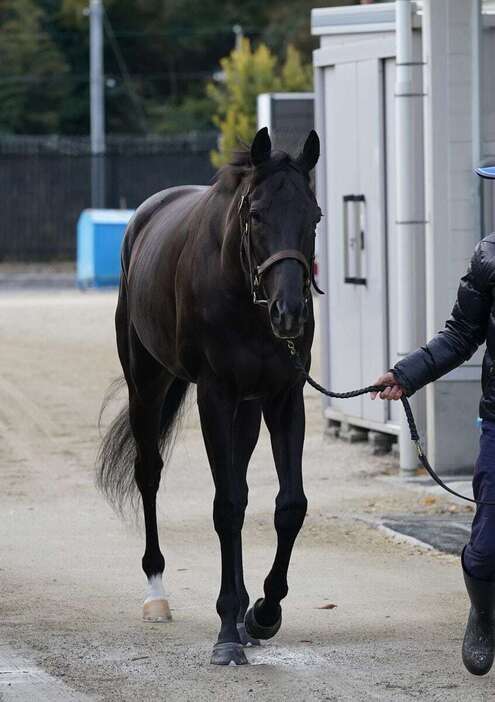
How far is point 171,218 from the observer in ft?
24.3

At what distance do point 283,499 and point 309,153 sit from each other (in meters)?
1.31

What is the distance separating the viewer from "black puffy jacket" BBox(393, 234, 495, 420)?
5.48 m

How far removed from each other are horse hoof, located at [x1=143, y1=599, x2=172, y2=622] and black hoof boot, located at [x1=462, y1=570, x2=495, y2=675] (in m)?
1.53

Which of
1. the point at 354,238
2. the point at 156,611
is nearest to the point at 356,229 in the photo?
the point at 354,238

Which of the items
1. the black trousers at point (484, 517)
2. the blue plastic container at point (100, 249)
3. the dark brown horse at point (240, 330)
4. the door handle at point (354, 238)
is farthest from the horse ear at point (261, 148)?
the blue plastic container at point (100, 249)

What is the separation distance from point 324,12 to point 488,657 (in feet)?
24.5

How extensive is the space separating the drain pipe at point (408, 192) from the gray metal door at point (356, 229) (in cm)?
61

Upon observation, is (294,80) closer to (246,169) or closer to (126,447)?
(126,447)

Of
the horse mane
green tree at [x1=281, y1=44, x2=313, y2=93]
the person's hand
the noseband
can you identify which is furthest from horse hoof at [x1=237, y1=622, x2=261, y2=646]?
green tree at [x1=281, y1=44, x2=313, y2=93]

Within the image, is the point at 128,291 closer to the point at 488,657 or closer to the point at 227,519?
the point at 227,519

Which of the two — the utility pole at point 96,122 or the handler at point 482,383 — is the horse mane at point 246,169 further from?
the utility pole at point 96,122

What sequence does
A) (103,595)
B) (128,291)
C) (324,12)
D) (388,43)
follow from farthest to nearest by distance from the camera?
(324,12)
(388,43)
(128,291)
(103,595)

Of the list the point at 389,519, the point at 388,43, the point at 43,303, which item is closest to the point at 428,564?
the point at 389,519

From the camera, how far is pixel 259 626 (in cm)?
622
